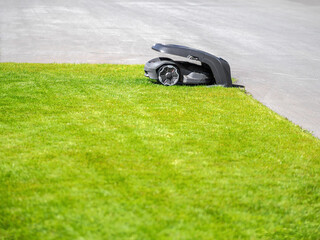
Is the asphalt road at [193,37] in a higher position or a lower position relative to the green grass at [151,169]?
higher

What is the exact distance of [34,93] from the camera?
9.71 metres

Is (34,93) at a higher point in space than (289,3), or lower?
lower

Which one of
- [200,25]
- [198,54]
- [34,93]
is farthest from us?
[200,25]

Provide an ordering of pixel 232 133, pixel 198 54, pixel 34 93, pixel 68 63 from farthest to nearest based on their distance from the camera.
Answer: pixel 68 63 → pixel 198 54 → pixel 34 93 → pixel 232 133

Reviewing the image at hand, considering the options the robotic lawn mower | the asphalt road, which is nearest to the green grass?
the robotic lawn mower

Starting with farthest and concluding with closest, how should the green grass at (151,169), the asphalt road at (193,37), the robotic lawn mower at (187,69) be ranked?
the asphalt road at (193,37) → the robotic lawn mower at (187,69) → the green grass at (151,169)

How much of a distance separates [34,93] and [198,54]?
3.70 m

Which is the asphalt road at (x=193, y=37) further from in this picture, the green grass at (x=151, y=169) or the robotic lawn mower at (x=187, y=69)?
the green grass at (x=151, y=169)

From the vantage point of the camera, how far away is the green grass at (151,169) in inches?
190

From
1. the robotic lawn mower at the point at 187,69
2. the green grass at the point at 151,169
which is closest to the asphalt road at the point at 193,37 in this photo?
the robotic lawn mower at the point at 187,69

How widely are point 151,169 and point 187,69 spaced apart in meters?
5.36

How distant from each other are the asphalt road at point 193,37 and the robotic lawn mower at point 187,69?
Result: 0.93 m

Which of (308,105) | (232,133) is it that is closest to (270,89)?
(308,105)

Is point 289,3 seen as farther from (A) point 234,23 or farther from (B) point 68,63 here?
(B) point 68,63
